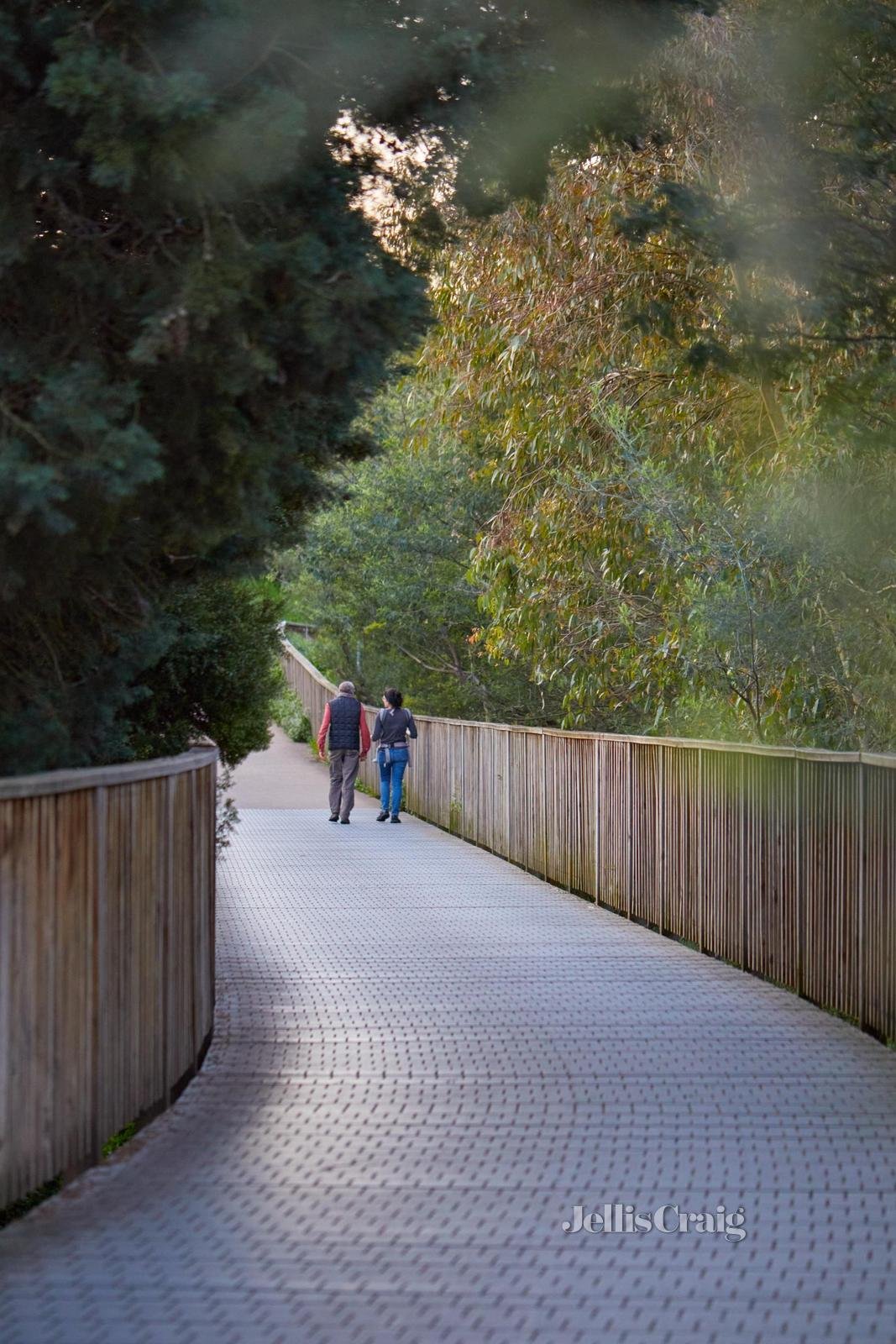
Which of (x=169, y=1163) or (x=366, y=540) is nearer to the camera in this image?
(x=169, y=1163)

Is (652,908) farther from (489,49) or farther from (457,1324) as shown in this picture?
(457,1324)

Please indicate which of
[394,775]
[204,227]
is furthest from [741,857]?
[394,775]

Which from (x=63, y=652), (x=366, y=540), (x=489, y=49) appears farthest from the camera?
(x=366, y=540)

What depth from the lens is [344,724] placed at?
974 inches

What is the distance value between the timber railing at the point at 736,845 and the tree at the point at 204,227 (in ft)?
12.0

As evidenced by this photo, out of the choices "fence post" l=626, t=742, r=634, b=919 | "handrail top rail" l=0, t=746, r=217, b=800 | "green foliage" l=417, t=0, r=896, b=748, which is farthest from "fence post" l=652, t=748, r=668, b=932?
"handrail top rail" l=0, t=746, r=217, b=800

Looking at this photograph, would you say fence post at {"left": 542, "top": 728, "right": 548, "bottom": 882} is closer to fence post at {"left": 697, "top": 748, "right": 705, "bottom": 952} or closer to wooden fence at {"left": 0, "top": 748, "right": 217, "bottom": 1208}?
fence post at {"left": 697, "top": 748, "right": 705, "bottom": 952}

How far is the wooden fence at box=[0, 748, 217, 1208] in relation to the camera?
19.4ft

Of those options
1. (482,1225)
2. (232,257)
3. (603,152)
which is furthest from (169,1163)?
(603,152)

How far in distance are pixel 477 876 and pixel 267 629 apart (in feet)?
17.8

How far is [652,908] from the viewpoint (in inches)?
541

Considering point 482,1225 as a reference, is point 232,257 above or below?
above

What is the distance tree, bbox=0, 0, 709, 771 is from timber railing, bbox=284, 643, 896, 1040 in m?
3.66

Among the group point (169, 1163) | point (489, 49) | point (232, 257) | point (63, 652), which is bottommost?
point (169, 1163)
